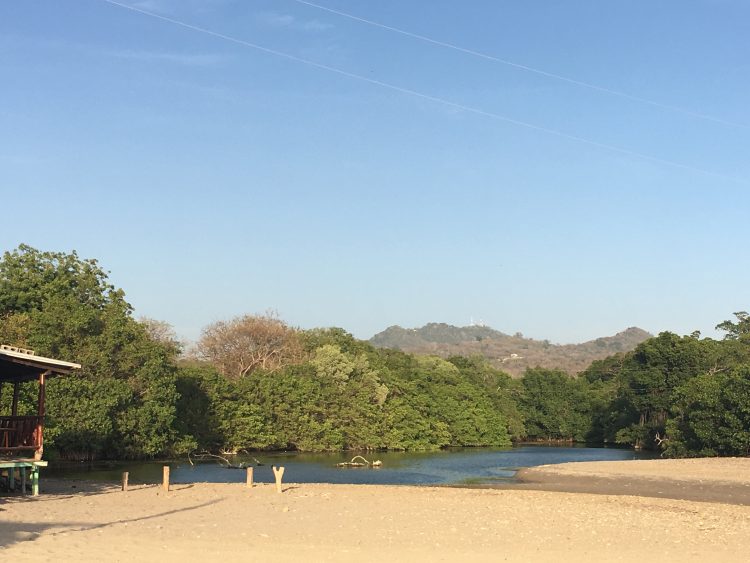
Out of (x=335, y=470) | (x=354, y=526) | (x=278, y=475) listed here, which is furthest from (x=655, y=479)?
(x=354, y=526)

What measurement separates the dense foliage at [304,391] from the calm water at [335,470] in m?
2.79

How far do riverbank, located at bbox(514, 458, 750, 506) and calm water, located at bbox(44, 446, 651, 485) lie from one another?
3.14 m

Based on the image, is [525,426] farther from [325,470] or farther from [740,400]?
[325,470]

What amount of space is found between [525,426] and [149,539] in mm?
80331

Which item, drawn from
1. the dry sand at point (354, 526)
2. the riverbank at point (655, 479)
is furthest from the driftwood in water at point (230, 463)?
the riverbank at point (655, 479)

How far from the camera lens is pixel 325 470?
4438 centimetres

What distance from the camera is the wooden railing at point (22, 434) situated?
23028 mm

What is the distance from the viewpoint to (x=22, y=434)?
954 inches

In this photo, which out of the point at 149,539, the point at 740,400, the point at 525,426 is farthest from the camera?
the point at 525,426

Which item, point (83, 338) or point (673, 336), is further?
point (673, 336)

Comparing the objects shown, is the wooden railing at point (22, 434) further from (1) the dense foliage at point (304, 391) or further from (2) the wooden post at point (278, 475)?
(1) the dense foliage at point (304, 391)

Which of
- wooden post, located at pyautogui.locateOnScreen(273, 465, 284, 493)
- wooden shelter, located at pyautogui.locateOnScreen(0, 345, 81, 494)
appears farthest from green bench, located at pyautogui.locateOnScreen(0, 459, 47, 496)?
wooden post, located at pyautogui.locateOnScreen(273, 465, 284, 493)

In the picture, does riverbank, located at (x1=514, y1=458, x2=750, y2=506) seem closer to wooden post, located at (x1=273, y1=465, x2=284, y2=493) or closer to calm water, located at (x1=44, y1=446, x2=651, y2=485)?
calm water, located at (x1=44, y1=446, x2=651, y2=485)

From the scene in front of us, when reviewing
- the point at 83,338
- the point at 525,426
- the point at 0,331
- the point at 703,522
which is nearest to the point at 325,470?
the point at 83,338
